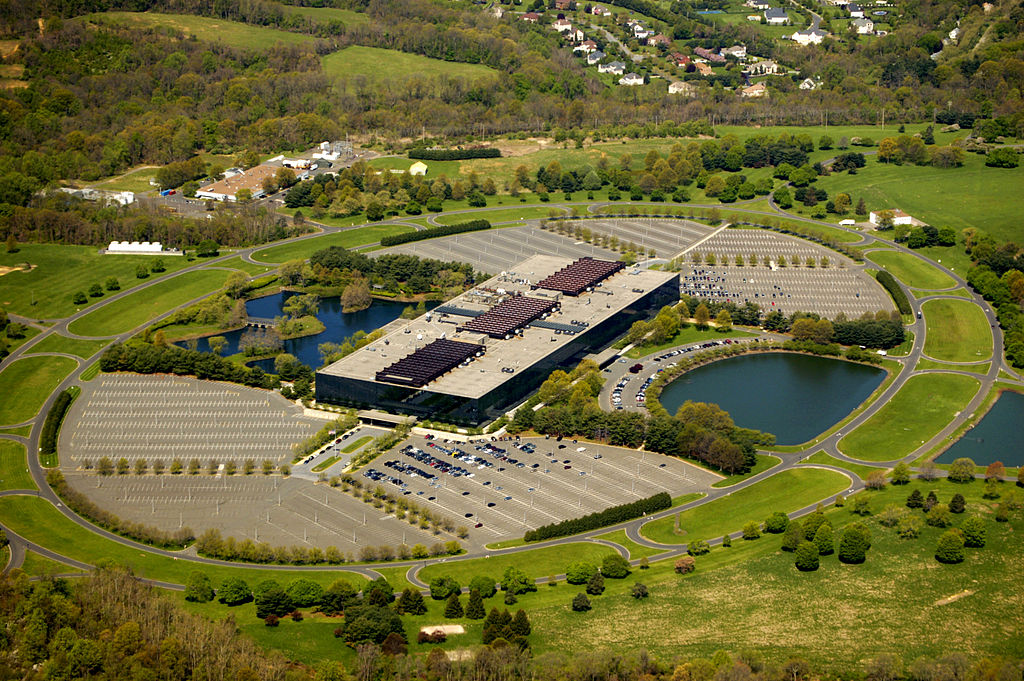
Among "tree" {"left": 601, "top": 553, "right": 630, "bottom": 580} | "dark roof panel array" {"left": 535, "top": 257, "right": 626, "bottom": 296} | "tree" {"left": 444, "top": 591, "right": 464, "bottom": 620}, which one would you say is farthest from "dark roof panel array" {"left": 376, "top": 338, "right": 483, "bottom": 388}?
"tree" {"left": 444, "top": 591, "right": 464, "bottom": 620}

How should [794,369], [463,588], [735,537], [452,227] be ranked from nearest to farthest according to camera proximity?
1. [463,588]
2. [735,537]
3. [794,369]
4. [452,227]

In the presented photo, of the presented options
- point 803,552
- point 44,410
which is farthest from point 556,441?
point 44,410

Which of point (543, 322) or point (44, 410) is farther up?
point (543, 322)

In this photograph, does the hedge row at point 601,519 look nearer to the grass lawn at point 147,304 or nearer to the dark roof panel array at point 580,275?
the dark roof panel array at point 580,275

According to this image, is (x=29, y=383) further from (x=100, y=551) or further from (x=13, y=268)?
(x=100, y=551)

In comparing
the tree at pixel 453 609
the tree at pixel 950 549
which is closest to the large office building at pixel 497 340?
the tree at pixel 453 609

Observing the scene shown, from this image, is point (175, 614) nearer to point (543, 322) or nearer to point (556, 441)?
point (556, 441)
